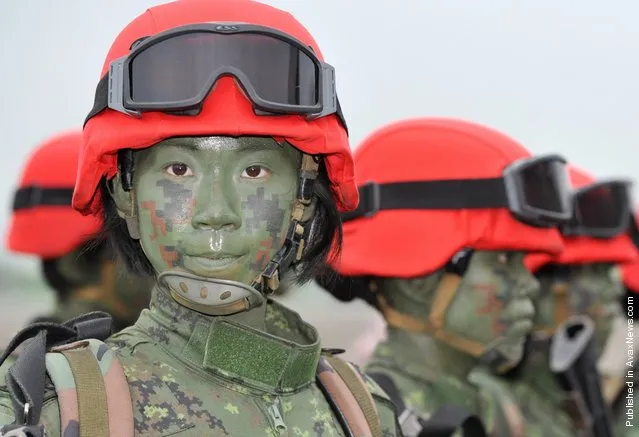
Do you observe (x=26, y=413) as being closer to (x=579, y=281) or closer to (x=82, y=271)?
(x=82, y=271)

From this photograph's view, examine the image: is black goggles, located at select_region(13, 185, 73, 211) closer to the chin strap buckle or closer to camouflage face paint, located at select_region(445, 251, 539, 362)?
camouflage face paint, located at select_region(445, 251, 539, 362)

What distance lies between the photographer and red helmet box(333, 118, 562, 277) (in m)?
4.71

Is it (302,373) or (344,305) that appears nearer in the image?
(302,373)

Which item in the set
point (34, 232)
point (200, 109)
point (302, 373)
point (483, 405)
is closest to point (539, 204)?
point (483, 405)

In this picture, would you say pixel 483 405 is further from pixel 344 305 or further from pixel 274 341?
pixel 274 341

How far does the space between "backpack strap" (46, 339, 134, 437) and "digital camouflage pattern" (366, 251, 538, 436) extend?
89.2 inches

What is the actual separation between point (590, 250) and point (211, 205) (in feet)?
15.1

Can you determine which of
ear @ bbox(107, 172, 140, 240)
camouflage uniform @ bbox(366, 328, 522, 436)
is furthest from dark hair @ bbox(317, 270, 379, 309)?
ear @ bbox(107, 172, 140, 240)

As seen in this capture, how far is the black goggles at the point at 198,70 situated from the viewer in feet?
8.59

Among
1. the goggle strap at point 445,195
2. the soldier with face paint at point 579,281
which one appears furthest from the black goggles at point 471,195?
the soldier with face paint at point 579,281

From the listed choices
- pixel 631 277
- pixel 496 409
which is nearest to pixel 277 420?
pixel 496 409

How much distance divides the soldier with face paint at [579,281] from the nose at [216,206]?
4.01 meters

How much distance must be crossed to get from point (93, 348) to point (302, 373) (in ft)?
1.94

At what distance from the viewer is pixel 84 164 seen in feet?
9.04
